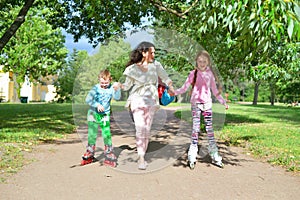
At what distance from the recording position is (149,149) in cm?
555

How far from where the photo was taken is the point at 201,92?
15.8 ft

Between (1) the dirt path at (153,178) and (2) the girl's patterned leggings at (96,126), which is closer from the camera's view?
(1) the dirt path at (153,178)

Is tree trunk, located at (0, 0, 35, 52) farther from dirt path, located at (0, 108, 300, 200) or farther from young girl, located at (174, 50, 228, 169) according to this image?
young girl, located at (174, 50, 228, 169)

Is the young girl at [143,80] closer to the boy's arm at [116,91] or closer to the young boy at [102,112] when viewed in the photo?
the boy's arm at [116,91]

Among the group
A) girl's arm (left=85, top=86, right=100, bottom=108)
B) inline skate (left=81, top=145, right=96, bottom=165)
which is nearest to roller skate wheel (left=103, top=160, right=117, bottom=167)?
inline skate (left=81, top=145, right=96, bottom=165)

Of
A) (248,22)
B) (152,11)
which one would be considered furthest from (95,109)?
(152,11)

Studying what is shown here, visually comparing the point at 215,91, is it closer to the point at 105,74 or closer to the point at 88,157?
the point at 105,74

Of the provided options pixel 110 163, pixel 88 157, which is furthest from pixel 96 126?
pixel 88 157

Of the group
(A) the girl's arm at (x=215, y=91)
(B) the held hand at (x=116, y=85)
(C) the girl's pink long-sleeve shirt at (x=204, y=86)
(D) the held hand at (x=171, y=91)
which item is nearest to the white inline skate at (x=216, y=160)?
(C) the girl's pink long-sleeve shirt at (x=204, y=86)

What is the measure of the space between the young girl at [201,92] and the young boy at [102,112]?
2.60 ft

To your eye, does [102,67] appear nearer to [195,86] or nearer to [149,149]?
[195,86]

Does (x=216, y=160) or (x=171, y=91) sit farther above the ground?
(x=171, y=91)

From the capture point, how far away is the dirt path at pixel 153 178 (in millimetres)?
4070

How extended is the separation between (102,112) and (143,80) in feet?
3.50
